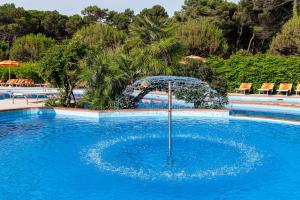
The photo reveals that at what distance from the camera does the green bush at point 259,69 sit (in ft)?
73.3

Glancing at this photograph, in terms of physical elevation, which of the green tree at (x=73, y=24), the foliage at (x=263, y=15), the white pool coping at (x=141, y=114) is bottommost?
the white pool coping at (x=141, y=114)

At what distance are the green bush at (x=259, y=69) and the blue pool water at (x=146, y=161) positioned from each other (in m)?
9.36

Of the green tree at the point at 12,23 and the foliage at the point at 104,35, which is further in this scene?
the green tree at the point at 12,23

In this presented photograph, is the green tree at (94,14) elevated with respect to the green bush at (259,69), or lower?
elevated

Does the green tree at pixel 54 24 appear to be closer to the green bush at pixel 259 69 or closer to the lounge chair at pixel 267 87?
the green bush at pixel 259 69

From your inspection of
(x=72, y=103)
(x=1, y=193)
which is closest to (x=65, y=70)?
(x=72, y=103)

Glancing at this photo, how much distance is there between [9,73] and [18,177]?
2484cm

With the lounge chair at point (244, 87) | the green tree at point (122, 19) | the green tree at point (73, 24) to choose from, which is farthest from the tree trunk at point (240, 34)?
the green tree at point (73, 24)

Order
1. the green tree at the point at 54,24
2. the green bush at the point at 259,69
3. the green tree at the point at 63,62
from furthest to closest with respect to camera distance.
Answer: the green tree at the point at 54,24
the green bush at the point at 259,69
the green tree at the point at 63,62

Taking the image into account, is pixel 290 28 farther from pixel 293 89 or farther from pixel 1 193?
pixel 1 193

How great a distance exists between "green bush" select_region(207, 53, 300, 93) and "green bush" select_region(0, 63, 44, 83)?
14602 mm

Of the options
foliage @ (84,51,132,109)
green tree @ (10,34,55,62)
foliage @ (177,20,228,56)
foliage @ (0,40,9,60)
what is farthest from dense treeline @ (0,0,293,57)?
foliage @ (84,51,132,109)

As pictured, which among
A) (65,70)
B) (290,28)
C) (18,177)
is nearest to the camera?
(18,177)

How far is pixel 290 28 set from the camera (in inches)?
1105
